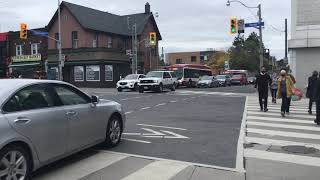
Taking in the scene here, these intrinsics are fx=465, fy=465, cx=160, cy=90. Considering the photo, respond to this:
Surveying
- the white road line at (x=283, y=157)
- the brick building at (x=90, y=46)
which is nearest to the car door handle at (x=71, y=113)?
the white road line at (x=283, y=157)

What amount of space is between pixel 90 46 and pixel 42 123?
47750 millimetres

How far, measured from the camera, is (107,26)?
57.3 m

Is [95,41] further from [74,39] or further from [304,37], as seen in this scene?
[304,37]

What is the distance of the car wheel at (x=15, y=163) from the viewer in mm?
5793

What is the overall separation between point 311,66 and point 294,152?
2198cm

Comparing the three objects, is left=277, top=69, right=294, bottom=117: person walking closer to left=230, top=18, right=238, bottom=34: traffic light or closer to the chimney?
left=230, top=18, right=238, bottom=34: traffic light

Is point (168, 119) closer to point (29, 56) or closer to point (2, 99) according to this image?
point (2, 99)

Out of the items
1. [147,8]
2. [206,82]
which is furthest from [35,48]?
[206,82]

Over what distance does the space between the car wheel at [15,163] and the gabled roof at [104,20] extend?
4800 cm

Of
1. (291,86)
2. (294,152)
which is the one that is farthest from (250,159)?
(291,86)

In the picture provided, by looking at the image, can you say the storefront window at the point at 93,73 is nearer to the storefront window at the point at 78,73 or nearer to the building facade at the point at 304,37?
the storefront window at the point at 78,73

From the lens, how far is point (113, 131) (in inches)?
353

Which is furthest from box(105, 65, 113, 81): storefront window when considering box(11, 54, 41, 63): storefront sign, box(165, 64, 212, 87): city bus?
box(11, 54, 41, 63): storefront sign

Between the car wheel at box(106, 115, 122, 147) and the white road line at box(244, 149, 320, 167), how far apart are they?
8.22ft
